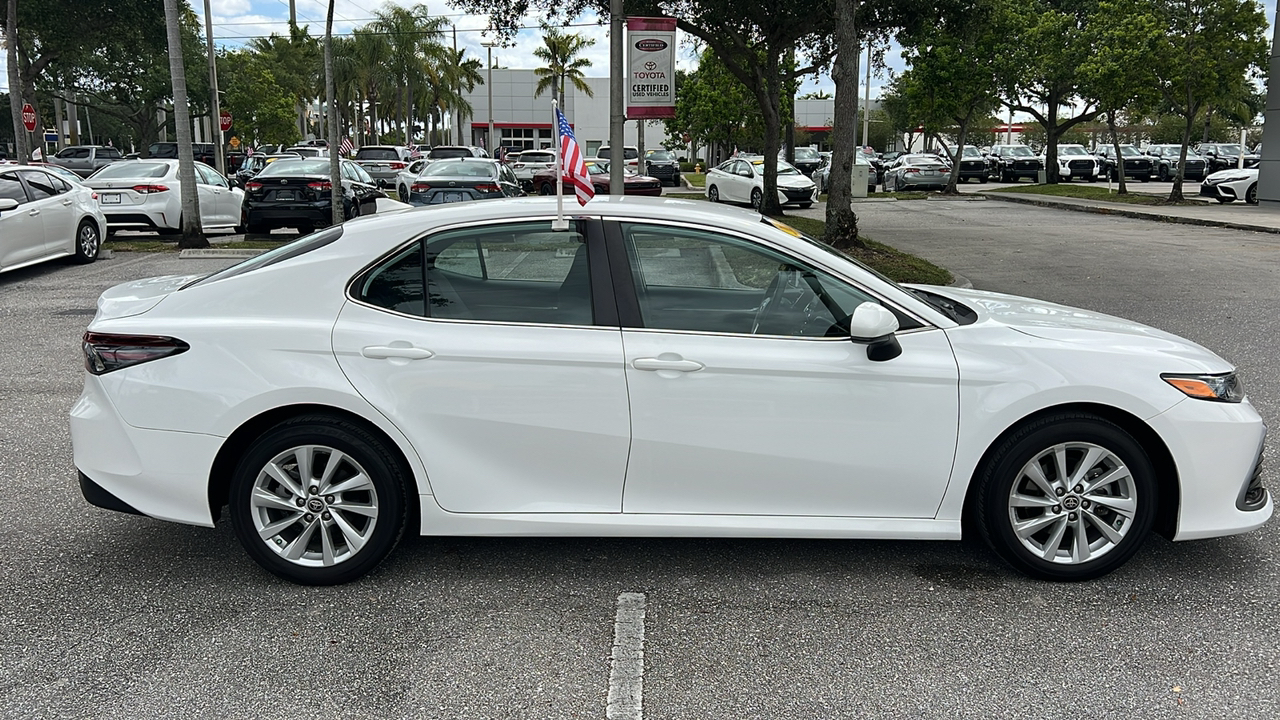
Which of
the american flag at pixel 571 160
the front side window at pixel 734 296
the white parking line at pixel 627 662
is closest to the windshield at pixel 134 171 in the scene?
the american flag at pixel 571 160

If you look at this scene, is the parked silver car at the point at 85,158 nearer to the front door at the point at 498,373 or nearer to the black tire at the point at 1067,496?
the front door at the point at 498,373

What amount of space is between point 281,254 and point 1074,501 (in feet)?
11.0

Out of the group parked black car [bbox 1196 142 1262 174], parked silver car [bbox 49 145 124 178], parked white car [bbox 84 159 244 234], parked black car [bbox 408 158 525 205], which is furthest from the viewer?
parked black car [bbox 1196 142 1262 174]

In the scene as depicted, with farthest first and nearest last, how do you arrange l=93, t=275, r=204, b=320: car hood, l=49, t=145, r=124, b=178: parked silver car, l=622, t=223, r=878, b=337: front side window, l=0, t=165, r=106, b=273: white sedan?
l=49, t=145, r=124, b=178: parked silver car → l=0, t=165, r=106, b=273: white sedan → l=93, t=275, r=204, b=320: car hood → l=622, t=223, r=878, b=337: front side window

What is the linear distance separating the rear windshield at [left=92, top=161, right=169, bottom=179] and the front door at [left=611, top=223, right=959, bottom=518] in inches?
626

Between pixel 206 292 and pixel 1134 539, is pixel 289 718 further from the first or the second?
pixel 1134 539

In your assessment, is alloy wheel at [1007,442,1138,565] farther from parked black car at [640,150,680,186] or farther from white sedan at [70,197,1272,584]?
parked black car at [640,150,680,186]

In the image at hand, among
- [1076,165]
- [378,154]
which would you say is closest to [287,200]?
[378,154]

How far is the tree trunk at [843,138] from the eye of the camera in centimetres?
1388

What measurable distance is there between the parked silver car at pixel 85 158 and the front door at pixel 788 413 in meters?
36.4

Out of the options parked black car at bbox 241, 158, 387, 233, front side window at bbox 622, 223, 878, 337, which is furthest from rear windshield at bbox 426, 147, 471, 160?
front side window at bbox 622, 223, 878, 337

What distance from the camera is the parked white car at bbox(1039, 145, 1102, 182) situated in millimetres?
43562

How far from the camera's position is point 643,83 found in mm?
13953

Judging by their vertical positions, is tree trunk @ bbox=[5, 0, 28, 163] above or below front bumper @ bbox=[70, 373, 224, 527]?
above
